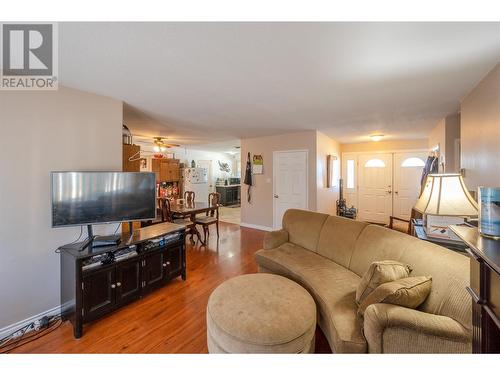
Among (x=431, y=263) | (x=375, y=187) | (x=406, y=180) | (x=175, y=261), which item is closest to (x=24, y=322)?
(x=175, y=261)

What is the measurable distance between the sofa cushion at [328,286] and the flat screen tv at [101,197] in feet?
4.88

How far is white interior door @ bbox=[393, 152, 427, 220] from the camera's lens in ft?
18.5

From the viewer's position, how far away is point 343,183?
659 cm

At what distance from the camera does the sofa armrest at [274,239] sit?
279cm

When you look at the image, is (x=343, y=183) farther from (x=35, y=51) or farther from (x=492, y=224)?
(x=35, y=51)

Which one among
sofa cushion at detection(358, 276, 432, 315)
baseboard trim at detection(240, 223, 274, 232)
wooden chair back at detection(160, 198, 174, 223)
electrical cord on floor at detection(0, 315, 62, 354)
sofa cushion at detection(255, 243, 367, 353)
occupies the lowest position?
electrical cord on floor at detection(0, 315, 62, 354)

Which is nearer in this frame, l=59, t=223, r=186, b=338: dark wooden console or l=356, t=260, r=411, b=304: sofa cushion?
l=356, t=260, r=411, b=304: sofa cushion

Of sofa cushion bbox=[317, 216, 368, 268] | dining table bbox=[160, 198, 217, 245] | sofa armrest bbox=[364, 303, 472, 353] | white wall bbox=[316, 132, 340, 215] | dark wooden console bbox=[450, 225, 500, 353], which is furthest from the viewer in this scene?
white wall bbox=[316, 132, 340, 215]

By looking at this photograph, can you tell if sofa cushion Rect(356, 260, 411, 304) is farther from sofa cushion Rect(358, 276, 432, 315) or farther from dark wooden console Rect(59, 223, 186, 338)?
dark wooden console Rect(59, 223, 186, 338)

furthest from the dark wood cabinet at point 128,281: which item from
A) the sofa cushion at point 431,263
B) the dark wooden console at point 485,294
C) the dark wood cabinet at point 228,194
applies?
the dark wood cabinet at point 228,194

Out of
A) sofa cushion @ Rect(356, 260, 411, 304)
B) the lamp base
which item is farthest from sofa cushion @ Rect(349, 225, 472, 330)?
the lamp base

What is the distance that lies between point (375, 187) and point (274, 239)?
15.5ft

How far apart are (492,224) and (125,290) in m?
2.75
